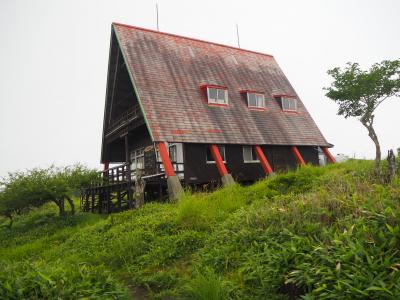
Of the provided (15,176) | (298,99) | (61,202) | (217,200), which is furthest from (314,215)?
(298,99)

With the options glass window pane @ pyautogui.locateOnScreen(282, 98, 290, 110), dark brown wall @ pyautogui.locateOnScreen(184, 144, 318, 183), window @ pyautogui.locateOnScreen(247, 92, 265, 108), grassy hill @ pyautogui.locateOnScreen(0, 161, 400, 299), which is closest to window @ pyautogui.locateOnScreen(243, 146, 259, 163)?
dark brown wall @ pyautogui.locateOnScreen(184, 144, 318, 183)

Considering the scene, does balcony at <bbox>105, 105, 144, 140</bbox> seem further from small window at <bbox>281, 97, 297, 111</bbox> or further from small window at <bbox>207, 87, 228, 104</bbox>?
small window at <bbox>281, 97, 297, 111</bbox>

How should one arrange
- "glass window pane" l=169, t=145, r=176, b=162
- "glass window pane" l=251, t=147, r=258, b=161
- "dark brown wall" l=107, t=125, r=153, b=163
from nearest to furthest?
Result: "glass window pane" l=169, t=145, r=176, b=162, "glass window pane" l=251, t=147, r=258, b=161, "dark brown wall" l=107, t=125, r=153, b=163

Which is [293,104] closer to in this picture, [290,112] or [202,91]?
[290,112]

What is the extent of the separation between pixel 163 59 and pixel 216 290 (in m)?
17.9

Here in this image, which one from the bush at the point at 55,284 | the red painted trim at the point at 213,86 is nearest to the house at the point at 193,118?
the red painted trim at the point at 213,86

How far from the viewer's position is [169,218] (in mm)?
9961

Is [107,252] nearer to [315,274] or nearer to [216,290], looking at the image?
[216,290]

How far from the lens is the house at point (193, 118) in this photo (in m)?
17.4

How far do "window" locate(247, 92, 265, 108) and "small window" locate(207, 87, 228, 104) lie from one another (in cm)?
193

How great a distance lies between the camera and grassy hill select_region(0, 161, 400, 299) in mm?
4488

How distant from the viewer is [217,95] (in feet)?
66.7

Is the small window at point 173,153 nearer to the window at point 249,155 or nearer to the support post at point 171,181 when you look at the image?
the support post at point 171,181

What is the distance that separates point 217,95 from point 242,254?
49.1 feet
